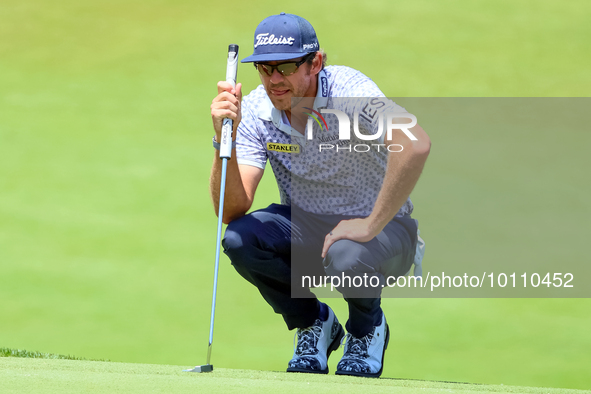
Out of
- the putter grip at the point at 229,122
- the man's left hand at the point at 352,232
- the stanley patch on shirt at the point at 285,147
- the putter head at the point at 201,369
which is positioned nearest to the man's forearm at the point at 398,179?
the man's left hand at the point at 352,232

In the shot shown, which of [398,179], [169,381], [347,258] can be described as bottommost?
[169,381]

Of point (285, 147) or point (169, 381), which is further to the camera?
point (285, 147)

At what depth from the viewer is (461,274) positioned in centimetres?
266

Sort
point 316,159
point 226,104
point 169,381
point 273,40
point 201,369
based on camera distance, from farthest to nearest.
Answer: point 316,159 → point 273,40 → point 226,104 → point 201,369 → point 169,381

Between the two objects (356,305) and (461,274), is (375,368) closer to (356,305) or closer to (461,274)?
(356,305)

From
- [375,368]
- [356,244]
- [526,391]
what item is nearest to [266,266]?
[356,244]

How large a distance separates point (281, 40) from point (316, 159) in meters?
0.36

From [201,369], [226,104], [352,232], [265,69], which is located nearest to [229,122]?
[226,104]

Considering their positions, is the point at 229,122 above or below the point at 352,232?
above

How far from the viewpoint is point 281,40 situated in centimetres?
208

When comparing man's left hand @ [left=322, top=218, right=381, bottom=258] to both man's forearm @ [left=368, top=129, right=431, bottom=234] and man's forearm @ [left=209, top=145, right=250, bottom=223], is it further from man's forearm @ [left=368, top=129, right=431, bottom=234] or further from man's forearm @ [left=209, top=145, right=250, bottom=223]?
man's forearm @ [left=209, top=145, right=250, bottom=223]

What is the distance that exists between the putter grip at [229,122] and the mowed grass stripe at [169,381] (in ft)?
1.82

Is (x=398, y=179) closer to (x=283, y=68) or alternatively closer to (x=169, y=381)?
(x=283, y=68)

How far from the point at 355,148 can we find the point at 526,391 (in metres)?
0.79
